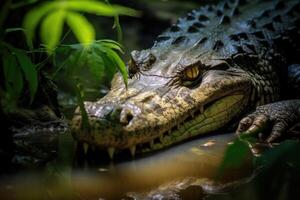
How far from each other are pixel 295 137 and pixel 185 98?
91 cm

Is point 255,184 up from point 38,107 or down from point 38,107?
down

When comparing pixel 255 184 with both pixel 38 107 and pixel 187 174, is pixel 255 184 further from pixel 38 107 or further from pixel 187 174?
pixel 38 107

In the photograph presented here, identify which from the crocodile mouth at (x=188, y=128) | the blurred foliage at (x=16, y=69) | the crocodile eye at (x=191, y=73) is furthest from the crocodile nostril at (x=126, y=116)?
the crocodile eye at (x=191, y=73)

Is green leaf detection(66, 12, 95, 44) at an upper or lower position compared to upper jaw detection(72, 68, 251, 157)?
upper

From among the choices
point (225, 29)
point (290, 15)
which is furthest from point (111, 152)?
point (290, 15)

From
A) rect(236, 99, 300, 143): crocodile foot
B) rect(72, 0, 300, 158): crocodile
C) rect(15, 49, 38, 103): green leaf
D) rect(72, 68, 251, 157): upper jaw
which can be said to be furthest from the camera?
rect(236, 99, 300, 143): crocodile foot

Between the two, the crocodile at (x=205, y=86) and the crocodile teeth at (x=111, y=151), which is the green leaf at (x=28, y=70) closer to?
the crocodile at (x=205, y=86)

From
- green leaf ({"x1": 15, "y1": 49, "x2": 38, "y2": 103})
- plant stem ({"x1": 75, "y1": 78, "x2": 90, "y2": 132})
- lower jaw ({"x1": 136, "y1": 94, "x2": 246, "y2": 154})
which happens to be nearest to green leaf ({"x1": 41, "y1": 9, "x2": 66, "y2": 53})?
green leaf ({"x1": 15, "y1": 49, "x2": 38, "y2": 103})

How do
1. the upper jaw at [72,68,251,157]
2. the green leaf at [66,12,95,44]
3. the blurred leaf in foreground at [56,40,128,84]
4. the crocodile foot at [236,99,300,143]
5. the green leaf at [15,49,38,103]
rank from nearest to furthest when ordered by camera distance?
1. the green leaf at [66,12,95,44]
2. the green leaf at [15,49,38,103]
3. the blurred leaf in foreground at [56,40,128,84]
4. the upper jaw at [72,68,251,157]
5. the crocodile foot at [236,99,300,143]

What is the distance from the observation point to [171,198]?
2.65 meters

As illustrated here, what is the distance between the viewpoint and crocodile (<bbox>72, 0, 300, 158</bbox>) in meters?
3.32

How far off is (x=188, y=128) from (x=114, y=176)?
3.10 feet

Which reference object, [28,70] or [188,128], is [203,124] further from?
[28,70]

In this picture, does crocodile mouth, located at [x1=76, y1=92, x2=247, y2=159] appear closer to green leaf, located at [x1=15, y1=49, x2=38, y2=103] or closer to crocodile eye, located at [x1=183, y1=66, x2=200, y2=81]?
crocodile eye, located at [x1=183, y1=66, x2=200, y2=81]
